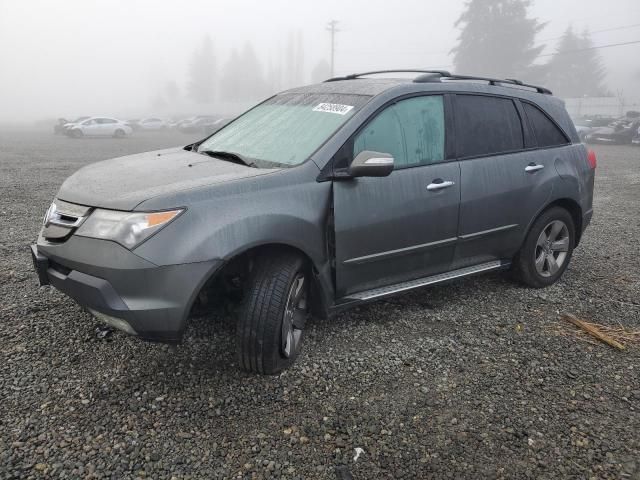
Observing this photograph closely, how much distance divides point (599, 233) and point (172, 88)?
103386mm

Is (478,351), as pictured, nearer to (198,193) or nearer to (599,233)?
(198,193)

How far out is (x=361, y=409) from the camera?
113 inches

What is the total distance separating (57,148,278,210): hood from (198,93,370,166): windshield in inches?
9.5

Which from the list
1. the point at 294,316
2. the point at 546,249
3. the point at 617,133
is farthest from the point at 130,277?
the point at 617,133

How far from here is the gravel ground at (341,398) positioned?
97.0 inches

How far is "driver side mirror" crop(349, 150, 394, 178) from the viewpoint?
121 inches

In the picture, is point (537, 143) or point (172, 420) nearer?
point (172, 420)

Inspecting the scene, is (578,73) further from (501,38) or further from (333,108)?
(333,108)

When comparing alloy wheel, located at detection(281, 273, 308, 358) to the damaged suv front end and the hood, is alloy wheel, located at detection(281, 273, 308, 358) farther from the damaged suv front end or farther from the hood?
the hood

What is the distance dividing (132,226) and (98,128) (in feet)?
96.6

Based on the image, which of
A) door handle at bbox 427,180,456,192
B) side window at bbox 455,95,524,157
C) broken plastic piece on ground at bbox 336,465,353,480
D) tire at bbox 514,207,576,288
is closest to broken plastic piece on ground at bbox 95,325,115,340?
broken plastic piece on ground at bbox 336,465,353,480

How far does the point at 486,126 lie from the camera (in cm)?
407

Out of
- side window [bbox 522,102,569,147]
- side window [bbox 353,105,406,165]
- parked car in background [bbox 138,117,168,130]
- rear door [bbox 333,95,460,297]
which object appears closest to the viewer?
rear door [bbox 333,95,460,297]

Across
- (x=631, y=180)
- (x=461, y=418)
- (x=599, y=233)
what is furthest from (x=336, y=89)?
(x=631, y=180)
